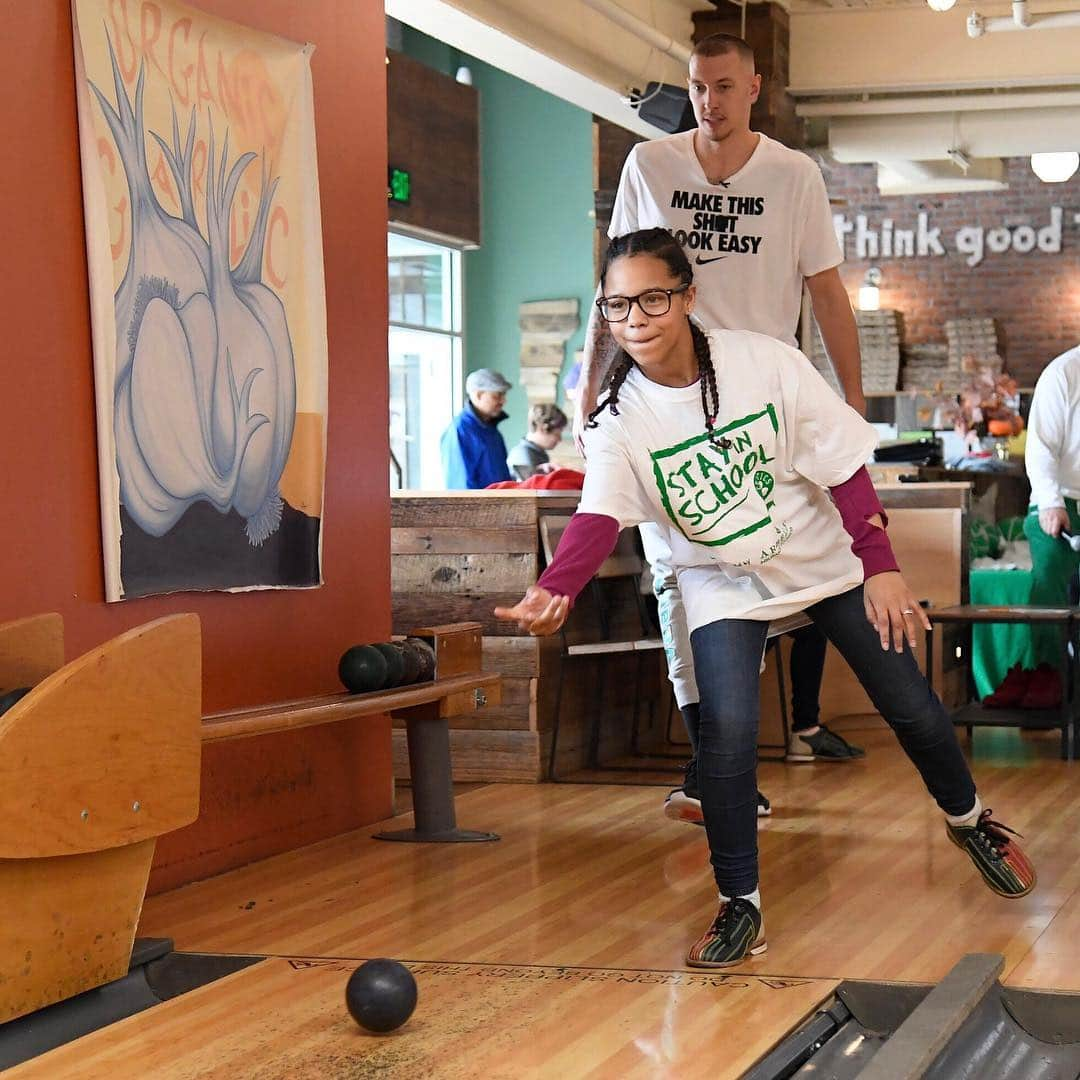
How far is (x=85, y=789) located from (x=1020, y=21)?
20.0ft

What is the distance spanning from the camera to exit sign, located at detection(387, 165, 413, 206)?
9172 mm

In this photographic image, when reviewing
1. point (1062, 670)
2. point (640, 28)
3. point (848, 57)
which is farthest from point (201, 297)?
point (848, 57)

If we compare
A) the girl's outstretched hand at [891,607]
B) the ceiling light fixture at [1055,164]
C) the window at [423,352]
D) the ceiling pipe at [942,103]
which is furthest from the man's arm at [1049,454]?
the window at [423,352]

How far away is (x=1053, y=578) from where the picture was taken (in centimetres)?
668

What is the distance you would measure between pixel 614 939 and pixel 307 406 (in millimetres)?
1667

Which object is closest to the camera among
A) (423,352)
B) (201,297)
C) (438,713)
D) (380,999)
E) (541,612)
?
(380,999)

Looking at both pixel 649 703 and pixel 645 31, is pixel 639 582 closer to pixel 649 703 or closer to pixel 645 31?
pixel 649 703

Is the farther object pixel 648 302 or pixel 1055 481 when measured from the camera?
pixel 1055 481

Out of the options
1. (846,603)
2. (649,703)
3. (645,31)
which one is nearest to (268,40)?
(846,603)

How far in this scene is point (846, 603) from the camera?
3477 millimetres

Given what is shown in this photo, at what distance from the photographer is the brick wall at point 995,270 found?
15477 millimetres

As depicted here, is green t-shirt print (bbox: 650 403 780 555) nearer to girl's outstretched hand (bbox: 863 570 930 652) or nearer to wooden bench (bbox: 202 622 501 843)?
girl's outstretched hand (bbox: 863 570 930 652)

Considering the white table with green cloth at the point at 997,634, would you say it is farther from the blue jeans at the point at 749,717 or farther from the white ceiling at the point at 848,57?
Answer: the blue jeans at the point at 749,717

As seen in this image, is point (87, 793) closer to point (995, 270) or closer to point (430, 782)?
point (430, 782)
